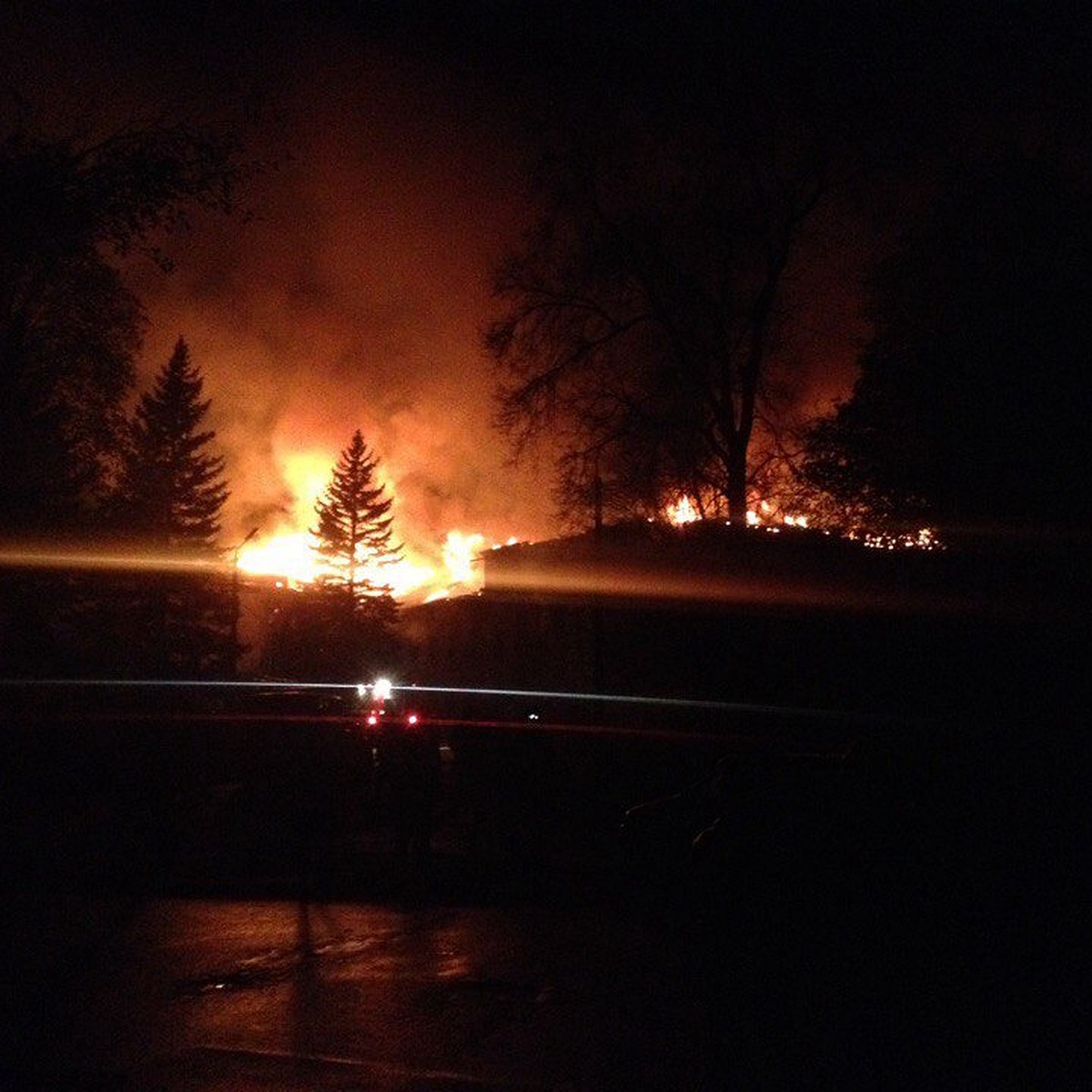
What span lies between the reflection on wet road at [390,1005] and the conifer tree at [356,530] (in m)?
59.7

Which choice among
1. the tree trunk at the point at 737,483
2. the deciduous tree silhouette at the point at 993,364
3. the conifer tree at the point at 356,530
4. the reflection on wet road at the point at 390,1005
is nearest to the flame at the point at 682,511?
the tree trunk at the point at 737,483

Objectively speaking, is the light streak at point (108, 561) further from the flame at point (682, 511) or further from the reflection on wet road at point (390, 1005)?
the flame at point (682, 511)

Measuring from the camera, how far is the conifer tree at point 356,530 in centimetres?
7188

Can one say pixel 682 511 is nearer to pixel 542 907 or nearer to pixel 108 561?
pixel 108 561

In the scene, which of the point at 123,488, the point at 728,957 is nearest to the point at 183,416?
the point at 123,488

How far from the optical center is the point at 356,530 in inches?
2857

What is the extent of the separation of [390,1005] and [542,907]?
15.5 ft

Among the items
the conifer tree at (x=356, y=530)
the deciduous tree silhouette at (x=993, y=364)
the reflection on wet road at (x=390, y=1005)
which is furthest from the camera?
the conifer tree at (x=356, y=530)

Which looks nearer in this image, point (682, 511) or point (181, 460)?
point (682, 511)

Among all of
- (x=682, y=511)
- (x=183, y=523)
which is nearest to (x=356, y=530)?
(x=183, y=523)

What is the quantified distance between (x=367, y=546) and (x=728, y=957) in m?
63.6

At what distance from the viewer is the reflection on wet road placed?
23.2ft

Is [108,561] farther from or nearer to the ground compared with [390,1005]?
farther from the ground

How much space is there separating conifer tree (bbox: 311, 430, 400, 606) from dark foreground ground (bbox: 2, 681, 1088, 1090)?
50882mm
